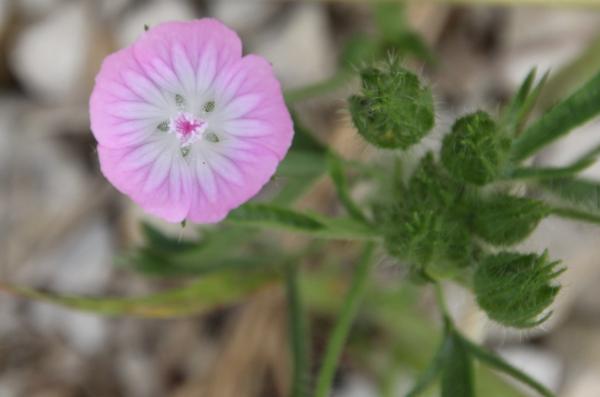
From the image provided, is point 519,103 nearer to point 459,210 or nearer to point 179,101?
point 459,210

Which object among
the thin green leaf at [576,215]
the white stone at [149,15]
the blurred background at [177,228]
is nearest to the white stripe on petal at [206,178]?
the thin green leaf at [576,215]

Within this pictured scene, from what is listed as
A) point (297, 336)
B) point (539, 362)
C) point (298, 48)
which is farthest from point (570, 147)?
point (297, 336)

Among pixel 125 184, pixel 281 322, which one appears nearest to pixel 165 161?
pixel 125 184

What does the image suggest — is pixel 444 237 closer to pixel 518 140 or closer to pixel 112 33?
pixel 518 140

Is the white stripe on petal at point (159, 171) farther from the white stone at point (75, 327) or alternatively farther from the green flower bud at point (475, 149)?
the white stone at point (75, 327)

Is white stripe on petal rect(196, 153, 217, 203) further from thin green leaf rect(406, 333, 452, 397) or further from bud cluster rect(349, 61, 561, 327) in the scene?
thin green leaf rect(406, 333, 452, 397)

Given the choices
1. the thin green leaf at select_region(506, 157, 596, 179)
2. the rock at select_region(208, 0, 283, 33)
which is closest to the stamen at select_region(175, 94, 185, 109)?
the thin green leaf at select_region(506, 157, 596, 179)
